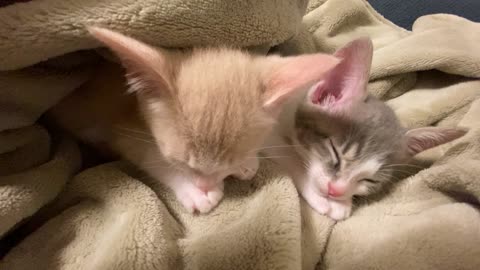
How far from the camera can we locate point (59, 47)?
2.32ft

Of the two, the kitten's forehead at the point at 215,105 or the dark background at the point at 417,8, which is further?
the dark background at the point at 417,8

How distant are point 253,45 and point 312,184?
0.31m

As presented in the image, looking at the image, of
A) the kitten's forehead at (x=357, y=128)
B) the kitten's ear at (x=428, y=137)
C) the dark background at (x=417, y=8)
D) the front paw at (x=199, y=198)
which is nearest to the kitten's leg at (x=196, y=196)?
the front paw at (x=199, y=198)

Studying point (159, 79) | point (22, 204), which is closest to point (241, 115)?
point (159, 79)

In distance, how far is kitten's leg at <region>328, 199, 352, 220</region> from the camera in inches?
35.1

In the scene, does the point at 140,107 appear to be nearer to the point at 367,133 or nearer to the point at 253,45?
the point at 253,45

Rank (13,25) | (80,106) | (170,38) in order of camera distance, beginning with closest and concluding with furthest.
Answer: (13,25), (170,38), (80,106)

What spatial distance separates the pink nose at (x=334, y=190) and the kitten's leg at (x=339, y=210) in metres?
0.02

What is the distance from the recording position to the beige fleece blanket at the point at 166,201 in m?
0.70

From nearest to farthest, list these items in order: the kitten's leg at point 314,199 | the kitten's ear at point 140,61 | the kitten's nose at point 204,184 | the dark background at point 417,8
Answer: the kitten's ear at point 140,61 → the kitten's nose at point 204,184 → the kitten's leg at point 314,199 → the dark background at point 417,8

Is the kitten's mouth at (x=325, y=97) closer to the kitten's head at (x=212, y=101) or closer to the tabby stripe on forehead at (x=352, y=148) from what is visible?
the tabby stripe on forehead at (x=352, y=148)

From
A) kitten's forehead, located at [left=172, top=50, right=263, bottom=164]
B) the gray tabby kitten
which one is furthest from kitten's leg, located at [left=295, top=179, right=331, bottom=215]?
kitten's forehead, located at [left=172, top=50, right=263, bottom=164]

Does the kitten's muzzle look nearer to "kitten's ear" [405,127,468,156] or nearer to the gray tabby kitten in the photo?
the gray tabby kitten

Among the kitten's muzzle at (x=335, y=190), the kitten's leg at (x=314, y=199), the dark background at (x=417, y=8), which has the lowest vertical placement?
the kitten's leg at (x=314, y=199)
